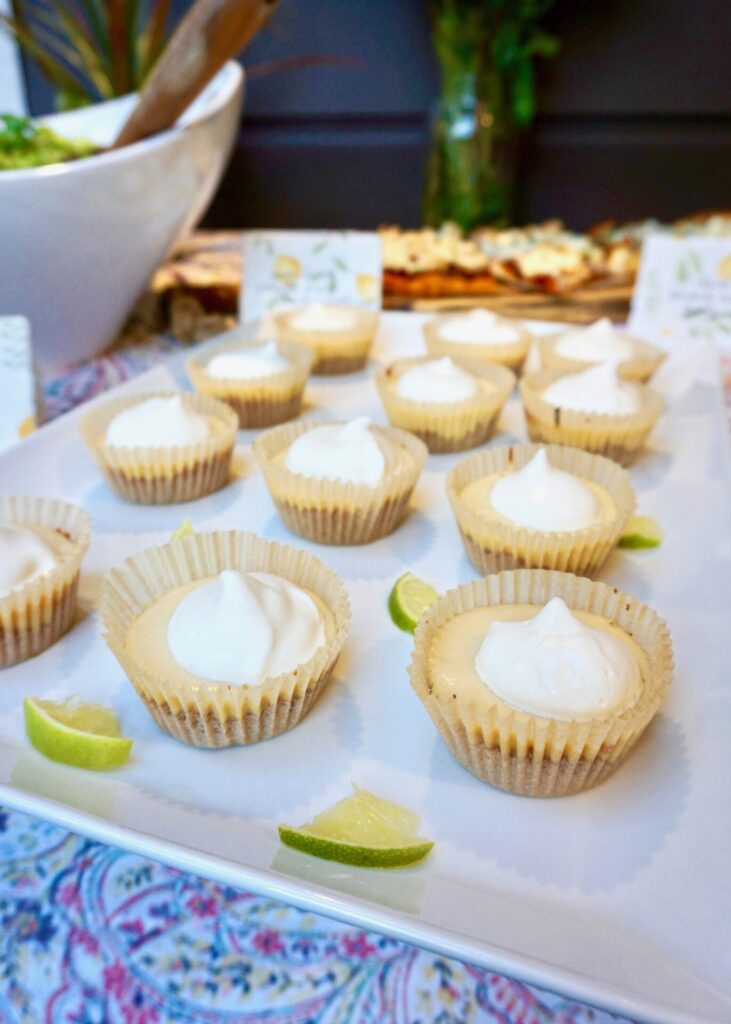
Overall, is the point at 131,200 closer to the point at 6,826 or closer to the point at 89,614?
the point at 89,614

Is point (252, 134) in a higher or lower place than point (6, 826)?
higher

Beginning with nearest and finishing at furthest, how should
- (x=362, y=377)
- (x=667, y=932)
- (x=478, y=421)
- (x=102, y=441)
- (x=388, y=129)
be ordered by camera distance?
(x=667, y=932), (x=102, y=441), (x=478, y=421), (x=362, y=377), (x=388, y=129)

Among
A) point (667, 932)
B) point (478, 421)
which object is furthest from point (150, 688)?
point (478, 421)

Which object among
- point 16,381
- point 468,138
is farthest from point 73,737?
point 468,138

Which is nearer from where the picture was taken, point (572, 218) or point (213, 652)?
point (213, 652)

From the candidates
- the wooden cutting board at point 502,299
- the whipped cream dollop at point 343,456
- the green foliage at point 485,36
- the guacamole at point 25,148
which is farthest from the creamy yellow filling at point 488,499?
the green foliage at point 485,36

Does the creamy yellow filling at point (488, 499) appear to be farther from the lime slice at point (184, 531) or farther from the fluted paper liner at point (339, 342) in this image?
the fluted paper liner at point (339, 342)
